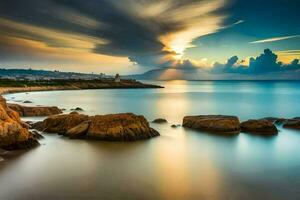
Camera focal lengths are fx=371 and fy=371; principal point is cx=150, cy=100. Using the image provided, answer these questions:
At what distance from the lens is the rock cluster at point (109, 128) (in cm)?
2358

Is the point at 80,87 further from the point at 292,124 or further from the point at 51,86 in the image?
the point at 292,124

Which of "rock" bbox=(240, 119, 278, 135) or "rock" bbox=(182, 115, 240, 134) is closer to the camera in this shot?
"rock" bbox=(182, 115, 240, 134)

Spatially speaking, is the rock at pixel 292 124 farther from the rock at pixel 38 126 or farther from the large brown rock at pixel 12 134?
the large brown rock at pixel 12 134

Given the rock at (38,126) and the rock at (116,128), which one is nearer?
the rock at (116,128)

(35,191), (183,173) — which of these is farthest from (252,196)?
(35,191)

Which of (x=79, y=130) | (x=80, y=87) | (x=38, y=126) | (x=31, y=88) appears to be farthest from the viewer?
(x=80, y=87)

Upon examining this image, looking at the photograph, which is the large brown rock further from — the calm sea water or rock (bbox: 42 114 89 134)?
rock (bbox: 42 114 89 134)

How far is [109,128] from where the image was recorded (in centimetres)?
2378

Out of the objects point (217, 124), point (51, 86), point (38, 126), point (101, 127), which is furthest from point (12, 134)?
point (51, 86)

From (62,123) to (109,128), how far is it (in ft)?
14.7

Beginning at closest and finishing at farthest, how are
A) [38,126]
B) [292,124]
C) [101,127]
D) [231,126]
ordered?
[101,127], [38,126], [231,126], [292,124]

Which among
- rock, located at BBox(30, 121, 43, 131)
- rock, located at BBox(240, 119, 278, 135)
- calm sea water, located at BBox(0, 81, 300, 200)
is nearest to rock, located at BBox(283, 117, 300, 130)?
rock, located at BBox(240, 119, 278, 135)

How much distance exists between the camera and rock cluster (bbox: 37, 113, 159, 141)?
928 inches

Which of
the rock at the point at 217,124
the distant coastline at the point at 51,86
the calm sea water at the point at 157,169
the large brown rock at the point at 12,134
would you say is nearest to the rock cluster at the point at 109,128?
the calm sea water at the point at 157,169
